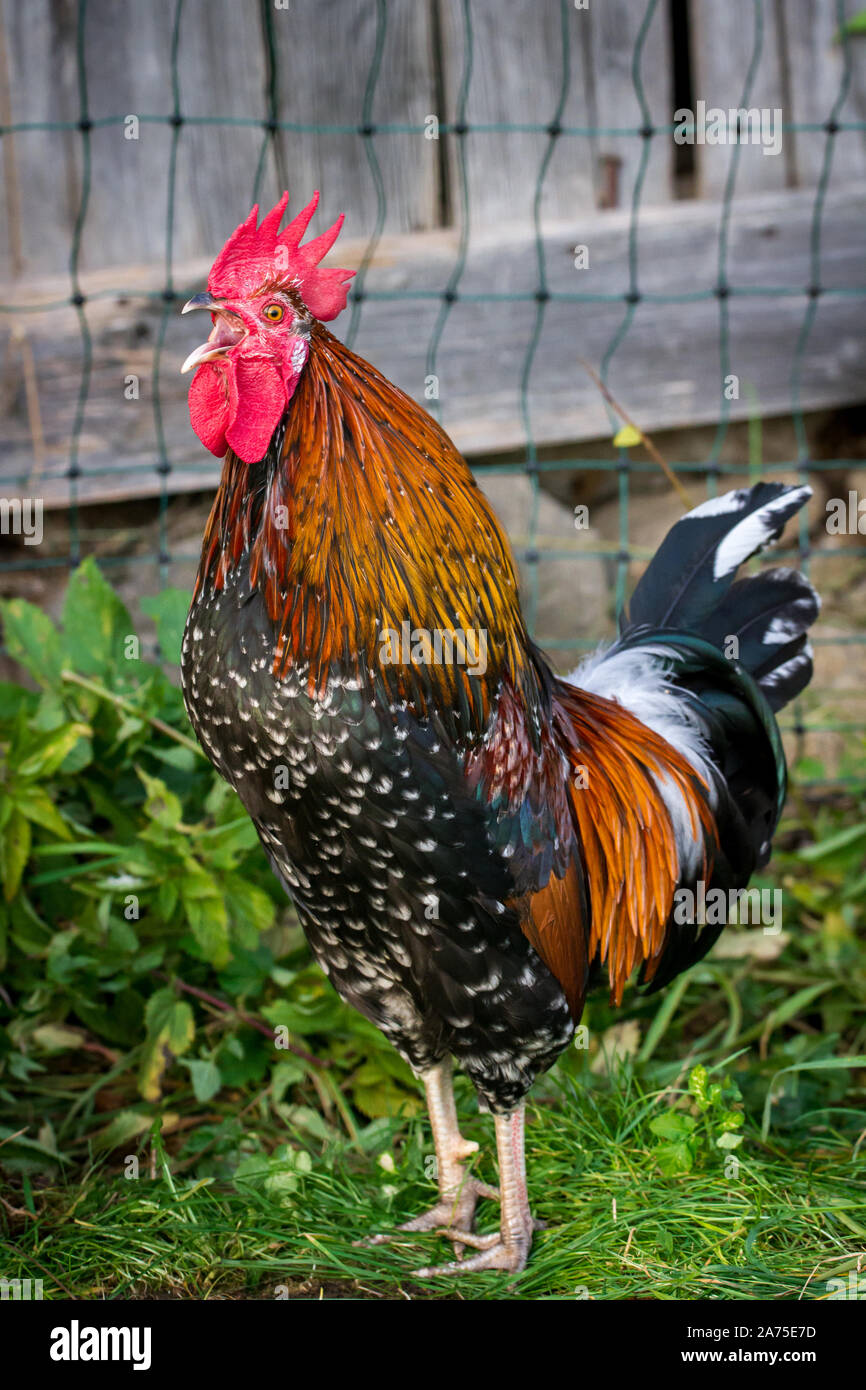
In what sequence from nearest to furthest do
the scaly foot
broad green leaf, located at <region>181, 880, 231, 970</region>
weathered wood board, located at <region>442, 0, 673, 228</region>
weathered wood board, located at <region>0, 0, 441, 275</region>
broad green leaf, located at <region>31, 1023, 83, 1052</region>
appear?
the scaly foot
broad green leaf, located at <region>181, 880, 231, 970</region>
broad green leaf, located at <region>31, 1023, 83, 1052</region>
weathered wood board, located at <region>0, 0, 441, 275</region>
weathered wood board, located at <region>442, 0, 673, 228</region>

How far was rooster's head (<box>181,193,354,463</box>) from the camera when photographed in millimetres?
2088

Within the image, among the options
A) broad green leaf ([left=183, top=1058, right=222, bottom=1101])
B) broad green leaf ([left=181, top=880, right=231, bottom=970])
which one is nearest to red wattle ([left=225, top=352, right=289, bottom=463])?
broad green leaf ([left=181, top=880, right=231, bottom=970])

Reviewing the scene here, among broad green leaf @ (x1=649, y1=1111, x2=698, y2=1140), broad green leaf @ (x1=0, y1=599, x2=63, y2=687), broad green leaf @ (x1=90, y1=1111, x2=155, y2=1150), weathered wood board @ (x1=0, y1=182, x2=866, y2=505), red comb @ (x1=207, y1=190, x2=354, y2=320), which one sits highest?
weathered wood board @ (x1=0, y1=182, x2=866, y2=505)

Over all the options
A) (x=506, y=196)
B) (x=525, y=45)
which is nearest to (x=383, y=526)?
(x=506, y=196)

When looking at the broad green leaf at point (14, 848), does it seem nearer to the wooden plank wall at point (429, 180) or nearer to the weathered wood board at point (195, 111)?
the wooden plank wall at point (429, 180)

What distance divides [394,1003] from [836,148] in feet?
11.4

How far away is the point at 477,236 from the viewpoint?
4.11m

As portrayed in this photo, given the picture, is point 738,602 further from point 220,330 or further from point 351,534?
point 220,330

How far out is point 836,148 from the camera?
14.2 feet


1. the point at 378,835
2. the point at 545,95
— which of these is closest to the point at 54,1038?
the point at 378,835

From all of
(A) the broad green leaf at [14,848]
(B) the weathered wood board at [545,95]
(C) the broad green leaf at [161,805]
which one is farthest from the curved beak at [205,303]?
(B) the weathered wood board at [545,95]

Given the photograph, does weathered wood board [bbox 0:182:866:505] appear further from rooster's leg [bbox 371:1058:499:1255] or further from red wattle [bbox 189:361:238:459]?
rooster's leg [bbox 371:1058:499:1255]

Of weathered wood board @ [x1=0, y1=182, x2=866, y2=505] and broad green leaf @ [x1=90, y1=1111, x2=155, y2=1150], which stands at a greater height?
weathered wood board @ [x1=0, y1=182, x2=866, y2=505]
